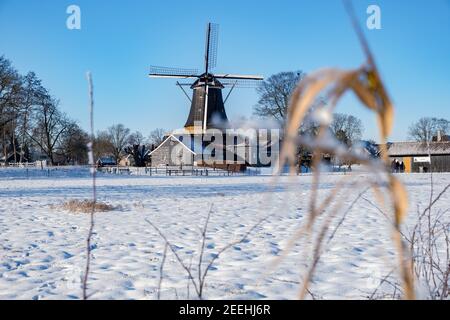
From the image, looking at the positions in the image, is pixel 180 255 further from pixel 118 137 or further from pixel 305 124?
pixel 118 137

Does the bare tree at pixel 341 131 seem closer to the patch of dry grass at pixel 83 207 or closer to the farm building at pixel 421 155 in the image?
the patch of dry grass at pixel 83 207

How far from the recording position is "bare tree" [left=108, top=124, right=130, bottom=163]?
188 feet

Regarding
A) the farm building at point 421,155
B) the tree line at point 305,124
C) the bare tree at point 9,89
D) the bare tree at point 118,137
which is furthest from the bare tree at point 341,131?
the bare tree at point 118,137

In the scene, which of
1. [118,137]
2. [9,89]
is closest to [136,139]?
[118,137]

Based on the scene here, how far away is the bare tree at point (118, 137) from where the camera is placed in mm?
57225

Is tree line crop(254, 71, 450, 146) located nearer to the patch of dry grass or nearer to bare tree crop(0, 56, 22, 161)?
the patch of dry grass

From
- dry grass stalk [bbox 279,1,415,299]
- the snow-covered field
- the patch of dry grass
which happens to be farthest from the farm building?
dry grass stalk [bbox 279,1,415,299]

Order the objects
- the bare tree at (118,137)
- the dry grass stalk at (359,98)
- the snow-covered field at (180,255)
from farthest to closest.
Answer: the bare tree at (118,137) < the snow-covered field at (180,255) < the dry grass stalk at (359,98)

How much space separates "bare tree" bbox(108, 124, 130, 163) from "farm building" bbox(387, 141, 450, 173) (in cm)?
3854

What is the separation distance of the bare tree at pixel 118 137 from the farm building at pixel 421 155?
38543 mm

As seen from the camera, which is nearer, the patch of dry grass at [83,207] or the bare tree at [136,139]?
the patch of dry grass at [83,207]

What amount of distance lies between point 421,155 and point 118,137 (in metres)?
43.8

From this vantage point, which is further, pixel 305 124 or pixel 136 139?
pixel 136 139

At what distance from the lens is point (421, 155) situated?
4441cm
